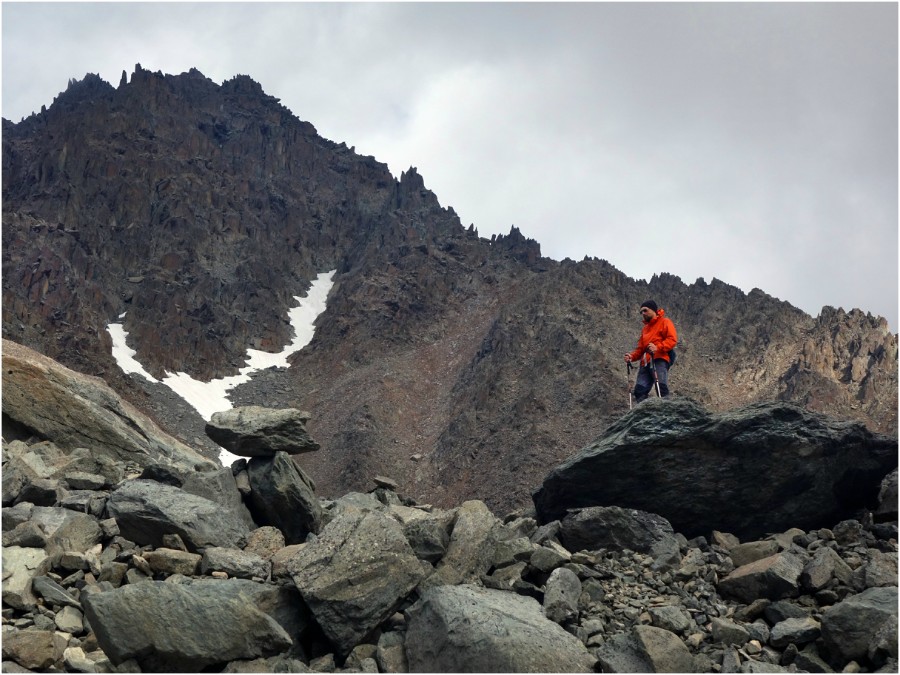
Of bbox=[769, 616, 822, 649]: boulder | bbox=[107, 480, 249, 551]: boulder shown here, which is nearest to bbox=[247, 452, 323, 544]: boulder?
bbox=[107, 480, 249, 551]: boulder

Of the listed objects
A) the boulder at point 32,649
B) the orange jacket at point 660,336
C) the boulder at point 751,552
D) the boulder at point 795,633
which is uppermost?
the orange jacket at point 660,336

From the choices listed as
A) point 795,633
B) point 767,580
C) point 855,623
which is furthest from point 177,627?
point 855,623

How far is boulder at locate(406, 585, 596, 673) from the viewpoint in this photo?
905 cm

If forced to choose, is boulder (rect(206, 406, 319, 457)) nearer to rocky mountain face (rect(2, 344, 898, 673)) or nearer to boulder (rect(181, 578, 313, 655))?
rocky mountain face (rect(2, 344, 898, 673))

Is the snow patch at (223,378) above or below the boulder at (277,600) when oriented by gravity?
above

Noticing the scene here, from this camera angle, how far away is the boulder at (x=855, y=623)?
9.24 m

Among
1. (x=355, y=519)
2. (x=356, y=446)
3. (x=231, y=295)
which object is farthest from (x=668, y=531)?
(x=231, y=295)

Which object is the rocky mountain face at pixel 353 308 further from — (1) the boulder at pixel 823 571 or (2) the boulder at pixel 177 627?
(2) the boulder at pixel 177 627

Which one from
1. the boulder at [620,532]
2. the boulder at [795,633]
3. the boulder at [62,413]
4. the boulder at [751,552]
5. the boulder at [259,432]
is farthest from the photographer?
the boulder at [62,413]

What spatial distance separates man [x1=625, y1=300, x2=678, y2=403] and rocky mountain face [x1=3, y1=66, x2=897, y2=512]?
119 feet

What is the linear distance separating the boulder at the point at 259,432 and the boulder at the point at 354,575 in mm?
3989

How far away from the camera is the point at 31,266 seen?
82062 millimetres

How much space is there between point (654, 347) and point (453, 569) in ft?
25.2

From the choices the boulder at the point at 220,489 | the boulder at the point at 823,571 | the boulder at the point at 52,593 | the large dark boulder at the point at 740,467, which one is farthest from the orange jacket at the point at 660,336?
the boulder at the point at 52,593
